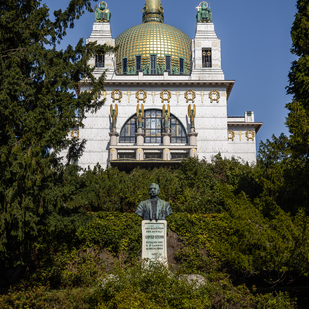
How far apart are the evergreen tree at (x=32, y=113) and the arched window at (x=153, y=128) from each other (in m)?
31.6

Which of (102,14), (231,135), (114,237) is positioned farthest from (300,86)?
(102,14)

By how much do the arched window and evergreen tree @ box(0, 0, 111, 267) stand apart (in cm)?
3163

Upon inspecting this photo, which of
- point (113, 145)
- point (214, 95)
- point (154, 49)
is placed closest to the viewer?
point (113, 145)

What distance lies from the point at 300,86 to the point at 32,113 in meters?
9.98

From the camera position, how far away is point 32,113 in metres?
13.0

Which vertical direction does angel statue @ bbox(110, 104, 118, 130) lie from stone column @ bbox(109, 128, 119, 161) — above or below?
above

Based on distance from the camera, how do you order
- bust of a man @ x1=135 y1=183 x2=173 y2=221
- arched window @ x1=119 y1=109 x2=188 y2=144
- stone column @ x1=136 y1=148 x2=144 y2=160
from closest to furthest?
1. bust of a man @ x1=135 y1=183 x2=173 y2=221
2. stone column @ x1=136 y1=148 x2=144 y2=160
3. arched window @ x1=119 y1=109 x2=188 y2=144

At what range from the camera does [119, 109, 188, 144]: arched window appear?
47.0m

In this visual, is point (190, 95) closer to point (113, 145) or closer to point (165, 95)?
point (165, 95)

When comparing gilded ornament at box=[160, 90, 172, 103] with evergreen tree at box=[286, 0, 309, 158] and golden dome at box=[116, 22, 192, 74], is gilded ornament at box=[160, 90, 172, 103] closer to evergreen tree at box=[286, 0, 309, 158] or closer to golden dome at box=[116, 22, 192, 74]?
golden dome at box=[116, 22, 192, 74]

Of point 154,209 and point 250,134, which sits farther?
point 250,134

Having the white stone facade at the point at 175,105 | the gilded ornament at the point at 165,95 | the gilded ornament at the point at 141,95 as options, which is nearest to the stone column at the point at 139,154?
the white stone facade at the point at 175,105

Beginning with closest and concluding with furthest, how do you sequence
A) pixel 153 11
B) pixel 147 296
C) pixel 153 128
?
pixel 147 296 → pixel 153 128 → pixel 153 11

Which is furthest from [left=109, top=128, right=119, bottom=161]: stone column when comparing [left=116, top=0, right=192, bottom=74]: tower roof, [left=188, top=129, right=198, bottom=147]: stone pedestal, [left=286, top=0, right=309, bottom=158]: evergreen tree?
[left=286, top=0, right=309, bottom=158]: evergreen tree
